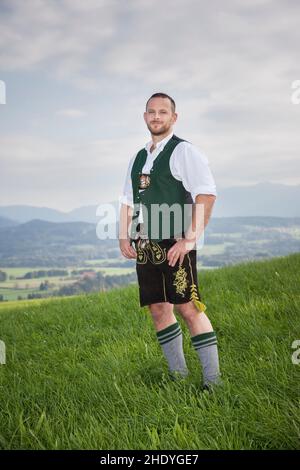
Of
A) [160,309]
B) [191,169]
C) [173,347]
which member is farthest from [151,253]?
[173,347]

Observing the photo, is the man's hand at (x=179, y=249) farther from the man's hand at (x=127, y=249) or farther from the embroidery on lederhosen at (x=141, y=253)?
the man's hand at (x=127, y=249)

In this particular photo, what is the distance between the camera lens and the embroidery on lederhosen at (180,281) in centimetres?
379

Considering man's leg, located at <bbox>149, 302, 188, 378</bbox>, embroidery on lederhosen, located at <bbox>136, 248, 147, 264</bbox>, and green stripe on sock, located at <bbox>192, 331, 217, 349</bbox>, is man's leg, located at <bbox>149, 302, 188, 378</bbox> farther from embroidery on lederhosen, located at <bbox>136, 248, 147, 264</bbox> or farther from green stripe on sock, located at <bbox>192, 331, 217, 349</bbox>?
embroidery on lederhosen, located at <bbox>136, 248, 147, 264</bbox>

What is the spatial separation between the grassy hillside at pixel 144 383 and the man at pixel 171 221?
1.54ft

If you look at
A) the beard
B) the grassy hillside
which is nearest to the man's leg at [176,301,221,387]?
the grassy hillside

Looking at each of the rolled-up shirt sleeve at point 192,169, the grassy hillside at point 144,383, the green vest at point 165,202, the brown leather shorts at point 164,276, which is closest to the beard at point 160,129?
the green vest at point 165,202

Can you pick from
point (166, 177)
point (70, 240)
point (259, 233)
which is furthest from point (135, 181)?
point (70, 240)

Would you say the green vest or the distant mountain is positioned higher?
the distant mountain

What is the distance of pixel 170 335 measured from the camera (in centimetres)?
420

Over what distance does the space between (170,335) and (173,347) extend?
0.39 feet

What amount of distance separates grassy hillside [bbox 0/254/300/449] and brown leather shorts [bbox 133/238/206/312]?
702 millimetres

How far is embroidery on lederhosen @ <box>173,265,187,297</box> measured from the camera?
3787 millimetres

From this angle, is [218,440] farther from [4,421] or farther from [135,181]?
[135,181]

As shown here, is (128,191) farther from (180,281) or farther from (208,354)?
(208,354)
